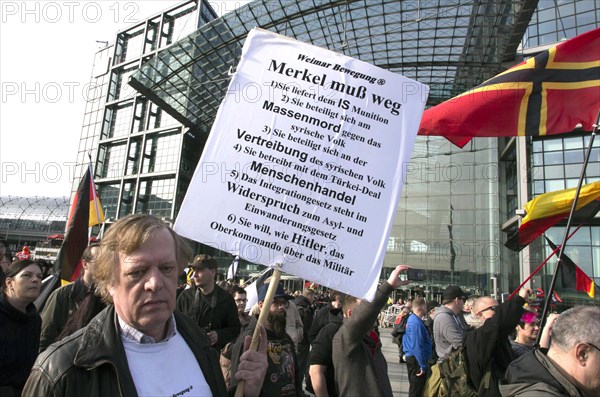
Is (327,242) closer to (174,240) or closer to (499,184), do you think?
(174,240)

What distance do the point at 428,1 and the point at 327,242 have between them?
969 inches

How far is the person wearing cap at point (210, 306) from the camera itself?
4.33 meters

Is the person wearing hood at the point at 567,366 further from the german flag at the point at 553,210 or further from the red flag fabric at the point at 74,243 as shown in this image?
the red flag fabric at the point at 74,243

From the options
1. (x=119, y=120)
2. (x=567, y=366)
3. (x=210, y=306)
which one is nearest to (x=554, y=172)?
(x=210, y=306)

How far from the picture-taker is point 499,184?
1182 inches

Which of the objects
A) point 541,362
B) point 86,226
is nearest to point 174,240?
point 541,362

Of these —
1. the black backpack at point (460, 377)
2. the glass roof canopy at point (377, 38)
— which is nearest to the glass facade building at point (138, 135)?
the glass roof canopy at point (377, 38)

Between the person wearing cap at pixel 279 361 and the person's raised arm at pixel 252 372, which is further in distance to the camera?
the person wearing cap at pixel 279 361

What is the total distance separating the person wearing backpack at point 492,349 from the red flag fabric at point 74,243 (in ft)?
15.1

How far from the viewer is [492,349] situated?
128 inches

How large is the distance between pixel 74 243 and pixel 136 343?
A: 457 cm

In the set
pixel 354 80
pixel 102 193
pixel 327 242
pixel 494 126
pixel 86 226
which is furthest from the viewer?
pixel 102 193

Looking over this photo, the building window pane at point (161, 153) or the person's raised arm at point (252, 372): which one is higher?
the building window pane at point (161, 153)

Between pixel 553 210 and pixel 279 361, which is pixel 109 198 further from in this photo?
pixel 279 361
